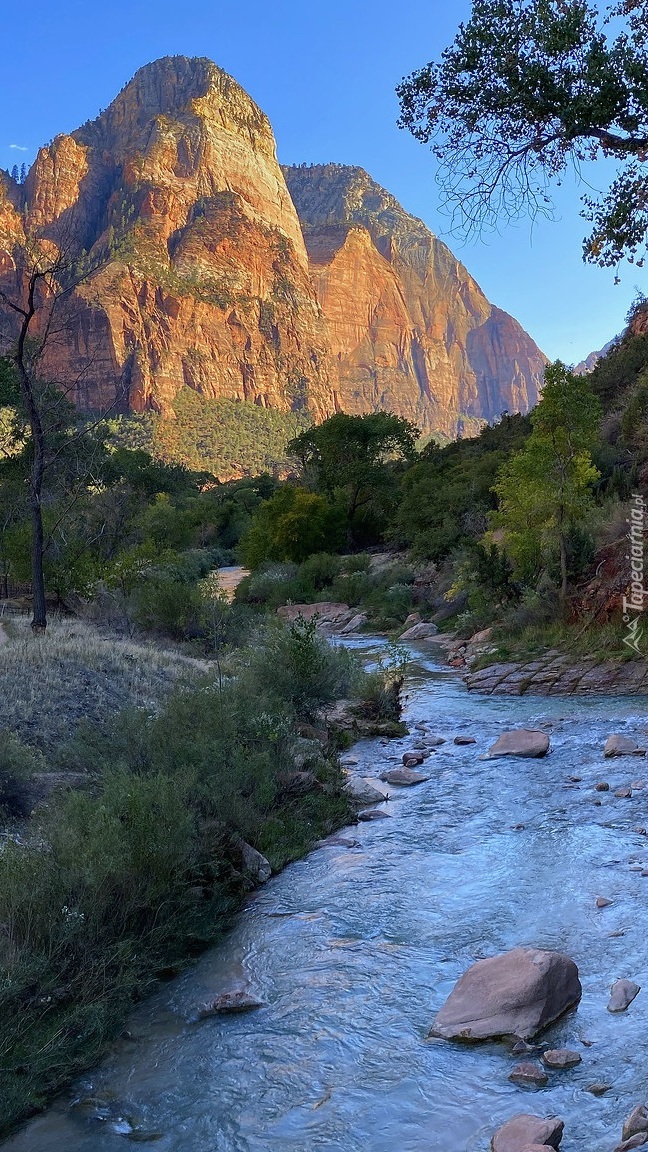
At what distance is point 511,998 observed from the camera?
4.37m

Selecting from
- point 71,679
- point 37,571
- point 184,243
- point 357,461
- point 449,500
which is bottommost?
point 71,679

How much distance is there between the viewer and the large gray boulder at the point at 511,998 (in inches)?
167

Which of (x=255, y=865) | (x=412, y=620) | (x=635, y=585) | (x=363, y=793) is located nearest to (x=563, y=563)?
(x=635, y=585)

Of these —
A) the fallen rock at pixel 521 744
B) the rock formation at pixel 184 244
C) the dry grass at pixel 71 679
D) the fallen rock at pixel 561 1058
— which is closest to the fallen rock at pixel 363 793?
the fallen rock at pixel 521 744

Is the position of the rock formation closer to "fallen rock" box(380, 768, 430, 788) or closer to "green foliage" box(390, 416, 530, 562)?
"green foliage" box(390, 416, 530, 562)

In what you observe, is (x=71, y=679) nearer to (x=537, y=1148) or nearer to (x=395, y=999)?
(x=395, y=999)

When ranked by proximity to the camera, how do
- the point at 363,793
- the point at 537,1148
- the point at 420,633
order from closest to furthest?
the point at 537,1148, the point at 363,793, the point at 420,633

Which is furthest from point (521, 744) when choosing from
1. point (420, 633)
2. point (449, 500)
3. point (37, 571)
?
point (449, 500)

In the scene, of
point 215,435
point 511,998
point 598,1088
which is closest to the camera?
point 598,1088

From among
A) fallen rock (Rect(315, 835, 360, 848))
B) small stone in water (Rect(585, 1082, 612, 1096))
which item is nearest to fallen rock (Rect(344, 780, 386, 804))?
fallen rock (Rect(315, 835, 360, 848))

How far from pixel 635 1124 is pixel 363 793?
5.48 metres

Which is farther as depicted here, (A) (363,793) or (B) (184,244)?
(B) (184,244)

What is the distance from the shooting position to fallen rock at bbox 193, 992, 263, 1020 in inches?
188

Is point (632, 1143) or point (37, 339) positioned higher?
point (37, 339)
